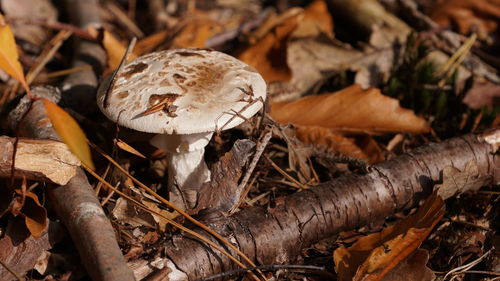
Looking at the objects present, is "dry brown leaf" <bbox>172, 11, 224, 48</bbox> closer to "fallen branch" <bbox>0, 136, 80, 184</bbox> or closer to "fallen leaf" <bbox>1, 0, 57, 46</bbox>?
"fallen leaf" <bbox>1, 0, 57, 46</bbox>

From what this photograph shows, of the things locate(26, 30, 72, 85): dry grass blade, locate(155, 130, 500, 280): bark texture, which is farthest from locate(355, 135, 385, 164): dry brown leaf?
locate(26, 30, 72, 85): dry grass blade

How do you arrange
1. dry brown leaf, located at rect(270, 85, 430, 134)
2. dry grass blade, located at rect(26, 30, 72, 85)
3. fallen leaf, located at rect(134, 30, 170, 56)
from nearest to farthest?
dry brown leaf, located at rect(270, 85, 430, 134) < dry grass blade, located at rect(26, 30, 72, 85) < fallen leaf, located at rect(134, 30, 170, 56)

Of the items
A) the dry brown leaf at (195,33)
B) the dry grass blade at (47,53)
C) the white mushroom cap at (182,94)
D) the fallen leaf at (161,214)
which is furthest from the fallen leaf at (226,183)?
the dry grass blade at (47,53)

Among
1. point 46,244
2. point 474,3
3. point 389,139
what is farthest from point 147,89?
point 474,3

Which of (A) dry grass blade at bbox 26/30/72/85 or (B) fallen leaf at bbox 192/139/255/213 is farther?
(A) dry grass blade at bbox 26/30/72/85

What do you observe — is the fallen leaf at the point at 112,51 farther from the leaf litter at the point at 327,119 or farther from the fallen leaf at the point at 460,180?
the fallen leaf at the point at 460,180

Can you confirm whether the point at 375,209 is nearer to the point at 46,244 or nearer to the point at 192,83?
the point at 192,83
